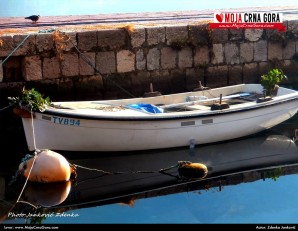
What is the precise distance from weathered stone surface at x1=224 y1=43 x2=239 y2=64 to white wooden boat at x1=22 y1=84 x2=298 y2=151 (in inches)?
69.6

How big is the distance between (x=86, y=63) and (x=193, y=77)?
7.72 feet

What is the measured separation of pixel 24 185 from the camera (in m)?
8.99

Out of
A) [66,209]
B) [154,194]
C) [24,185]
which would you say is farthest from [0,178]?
[154,194]

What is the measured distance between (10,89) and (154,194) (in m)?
3.97

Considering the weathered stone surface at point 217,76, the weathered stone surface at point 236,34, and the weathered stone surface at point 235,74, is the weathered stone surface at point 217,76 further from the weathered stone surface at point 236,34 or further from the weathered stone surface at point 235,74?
the weathered stone surface at point 236,34

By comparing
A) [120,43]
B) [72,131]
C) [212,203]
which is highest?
[120,43]

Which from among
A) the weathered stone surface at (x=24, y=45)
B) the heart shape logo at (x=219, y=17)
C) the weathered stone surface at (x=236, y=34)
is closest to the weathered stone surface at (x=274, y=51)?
the weathered stone surface at (x=236, y=34)

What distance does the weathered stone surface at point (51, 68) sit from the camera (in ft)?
38.7

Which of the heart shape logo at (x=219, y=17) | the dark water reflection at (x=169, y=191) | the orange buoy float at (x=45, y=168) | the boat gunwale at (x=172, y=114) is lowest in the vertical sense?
the dark water reflection at (x=169, y=191)

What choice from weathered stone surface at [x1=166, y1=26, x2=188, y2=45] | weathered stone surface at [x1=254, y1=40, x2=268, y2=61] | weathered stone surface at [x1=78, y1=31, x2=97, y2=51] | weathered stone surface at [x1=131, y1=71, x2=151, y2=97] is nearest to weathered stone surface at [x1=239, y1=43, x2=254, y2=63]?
weathered stone surface at [x1=254, y1=40, x2=268, y2=61]

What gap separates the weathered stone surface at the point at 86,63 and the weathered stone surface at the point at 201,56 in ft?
7.39

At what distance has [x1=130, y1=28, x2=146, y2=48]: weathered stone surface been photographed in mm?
12352

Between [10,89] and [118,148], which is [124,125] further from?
[10,89]

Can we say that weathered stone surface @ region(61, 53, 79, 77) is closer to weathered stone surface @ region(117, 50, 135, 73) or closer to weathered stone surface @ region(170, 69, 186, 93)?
weathered stone surface @ region(117, 50, 135, 73)
